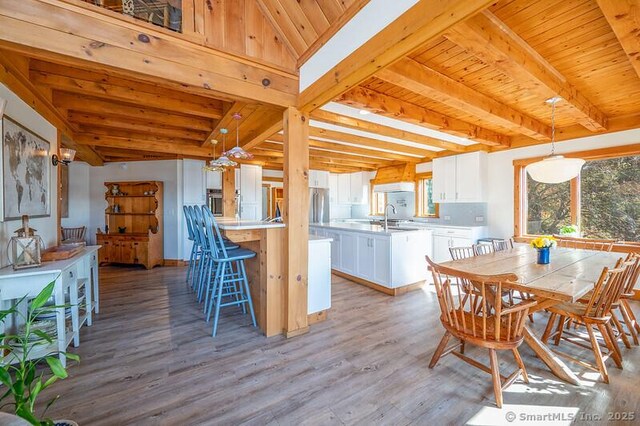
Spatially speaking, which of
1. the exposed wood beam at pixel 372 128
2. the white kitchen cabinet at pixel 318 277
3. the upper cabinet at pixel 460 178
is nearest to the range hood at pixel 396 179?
the upper cabinet at pixel 460 178

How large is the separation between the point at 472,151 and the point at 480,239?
1.67 meters

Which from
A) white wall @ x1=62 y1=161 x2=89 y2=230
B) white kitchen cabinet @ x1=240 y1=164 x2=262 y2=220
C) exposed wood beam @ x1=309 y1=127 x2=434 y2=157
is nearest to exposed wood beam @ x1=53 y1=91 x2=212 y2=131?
exposed wood beam @ x1=309 y1=127 x2=434 y2=157

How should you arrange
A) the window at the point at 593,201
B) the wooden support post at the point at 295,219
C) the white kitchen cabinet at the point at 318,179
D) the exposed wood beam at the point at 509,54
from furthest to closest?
the white kitchen cabinet at the point at 318,179 → the window at the point at 593,201 → the wooden support post at the point at 295,219 → the exposed wood beam at the point at 509,54

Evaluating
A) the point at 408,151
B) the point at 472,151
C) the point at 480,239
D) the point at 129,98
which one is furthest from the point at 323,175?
the point at 129,98

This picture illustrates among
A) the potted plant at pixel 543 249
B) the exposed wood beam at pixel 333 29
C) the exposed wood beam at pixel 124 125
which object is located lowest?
the potted plant at pixel 543 249

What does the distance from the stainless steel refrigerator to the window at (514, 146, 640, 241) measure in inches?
144

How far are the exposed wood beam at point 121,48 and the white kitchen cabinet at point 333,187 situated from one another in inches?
232

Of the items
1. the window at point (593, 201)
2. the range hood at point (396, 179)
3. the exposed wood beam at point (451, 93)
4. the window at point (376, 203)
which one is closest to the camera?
the exposed wood beam at point (451, 93)

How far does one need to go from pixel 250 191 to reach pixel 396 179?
140 inches

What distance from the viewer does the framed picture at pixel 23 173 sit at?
7.07 feet

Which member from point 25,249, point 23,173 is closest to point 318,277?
point 25,249

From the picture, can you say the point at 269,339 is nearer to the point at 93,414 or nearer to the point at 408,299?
the point at 93,414

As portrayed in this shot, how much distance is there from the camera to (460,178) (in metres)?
5.46

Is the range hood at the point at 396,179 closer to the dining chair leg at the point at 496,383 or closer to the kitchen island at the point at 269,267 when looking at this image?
the kitchen island at the point at 269,267
